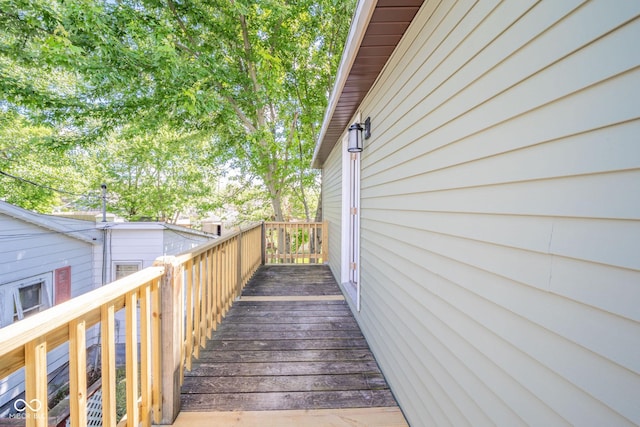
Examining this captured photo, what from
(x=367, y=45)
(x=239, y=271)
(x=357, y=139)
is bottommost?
(x=239, y=271)

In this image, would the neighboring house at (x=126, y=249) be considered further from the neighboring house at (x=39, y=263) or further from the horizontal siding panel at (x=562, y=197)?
the horizontal siding panel at (x=562, y=197)

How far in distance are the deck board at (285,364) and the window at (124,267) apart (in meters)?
4.04

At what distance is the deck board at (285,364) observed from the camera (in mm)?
1992

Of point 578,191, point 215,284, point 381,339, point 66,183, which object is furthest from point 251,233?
point 66,183

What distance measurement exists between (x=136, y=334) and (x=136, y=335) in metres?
0.01

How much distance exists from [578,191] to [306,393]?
6.63 feet

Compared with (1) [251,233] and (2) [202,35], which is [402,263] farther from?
(2) [202,35]

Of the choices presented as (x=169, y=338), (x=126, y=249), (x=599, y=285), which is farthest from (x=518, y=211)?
(x=126, y=249)

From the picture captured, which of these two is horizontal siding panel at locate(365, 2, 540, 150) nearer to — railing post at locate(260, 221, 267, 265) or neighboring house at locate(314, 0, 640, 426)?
neighboring house at locate(314, 0, 640, 426)

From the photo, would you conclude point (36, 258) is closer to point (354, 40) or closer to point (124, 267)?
point (124, 267)

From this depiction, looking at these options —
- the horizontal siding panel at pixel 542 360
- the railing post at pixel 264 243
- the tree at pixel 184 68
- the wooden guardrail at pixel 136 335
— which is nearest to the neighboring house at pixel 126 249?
the railing post at pixel 264 243

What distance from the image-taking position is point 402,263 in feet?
6.62

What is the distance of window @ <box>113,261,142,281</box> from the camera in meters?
6.43

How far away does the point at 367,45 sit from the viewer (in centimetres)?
216
